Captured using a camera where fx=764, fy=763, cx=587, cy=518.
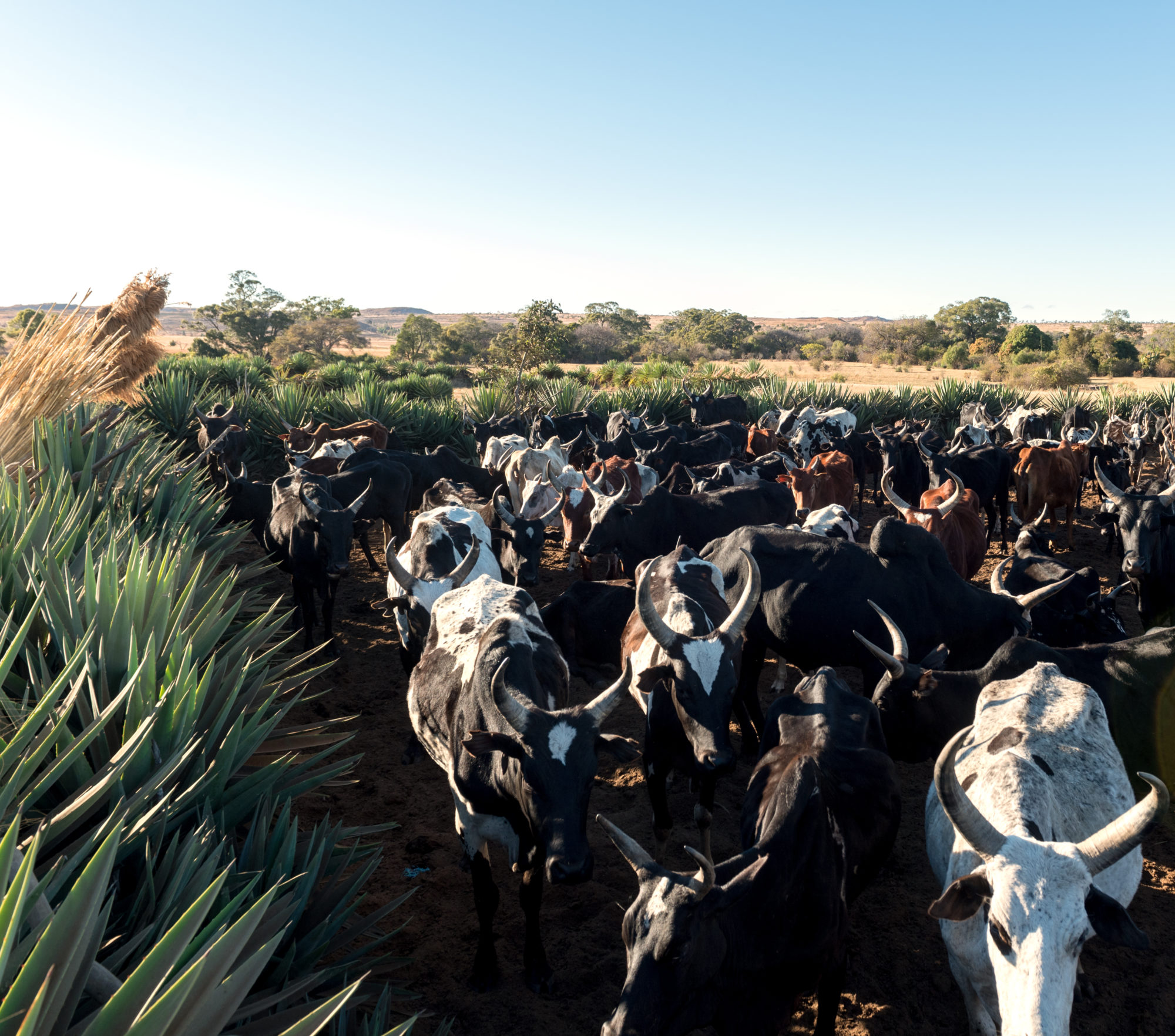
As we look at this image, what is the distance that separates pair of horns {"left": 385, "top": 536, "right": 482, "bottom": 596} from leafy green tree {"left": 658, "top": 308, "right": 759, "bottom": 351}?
68351mm

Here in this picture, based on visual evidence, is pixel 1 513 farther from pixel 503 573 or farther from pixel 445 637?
pixel 503 573

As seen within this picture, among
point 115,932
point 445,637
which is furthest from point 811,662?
point 115,932

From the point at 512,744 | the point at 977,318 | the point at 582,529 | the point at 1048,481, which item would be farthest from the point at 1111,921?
the point at 977,318

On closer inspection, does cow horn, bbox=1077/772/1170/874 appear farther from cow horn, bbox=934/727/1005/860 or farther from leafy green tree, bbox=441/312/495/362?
leafy green tree, bbox=441/312/495/362

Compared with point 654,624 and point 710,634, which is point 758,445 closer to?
point 710,634

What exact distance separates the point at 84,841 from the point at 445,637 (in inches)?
114

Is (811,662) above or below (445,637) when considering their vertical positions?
below

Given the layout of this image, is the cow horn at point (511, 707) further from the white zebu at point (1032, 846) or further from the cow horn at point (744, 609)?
the white zebu at point (1032, 846)

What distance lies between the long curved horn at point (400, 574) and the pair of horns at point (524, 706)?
9.71 feet

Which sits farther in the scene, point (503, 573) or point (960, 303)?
point (960, 303)

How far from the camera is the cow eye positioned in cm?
280

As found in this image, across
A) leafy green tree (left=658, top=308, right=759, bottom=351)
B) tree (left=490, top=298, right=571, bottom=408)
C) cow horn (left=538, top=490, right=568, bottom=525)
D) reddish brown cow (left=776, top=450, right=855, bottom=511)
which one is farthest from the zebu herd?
leafy green tree (left=658, top=308, right=759, bottom=351)

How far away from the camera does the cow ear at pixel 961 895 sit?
2883mm

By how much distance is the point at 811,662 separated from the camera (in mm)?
6742
